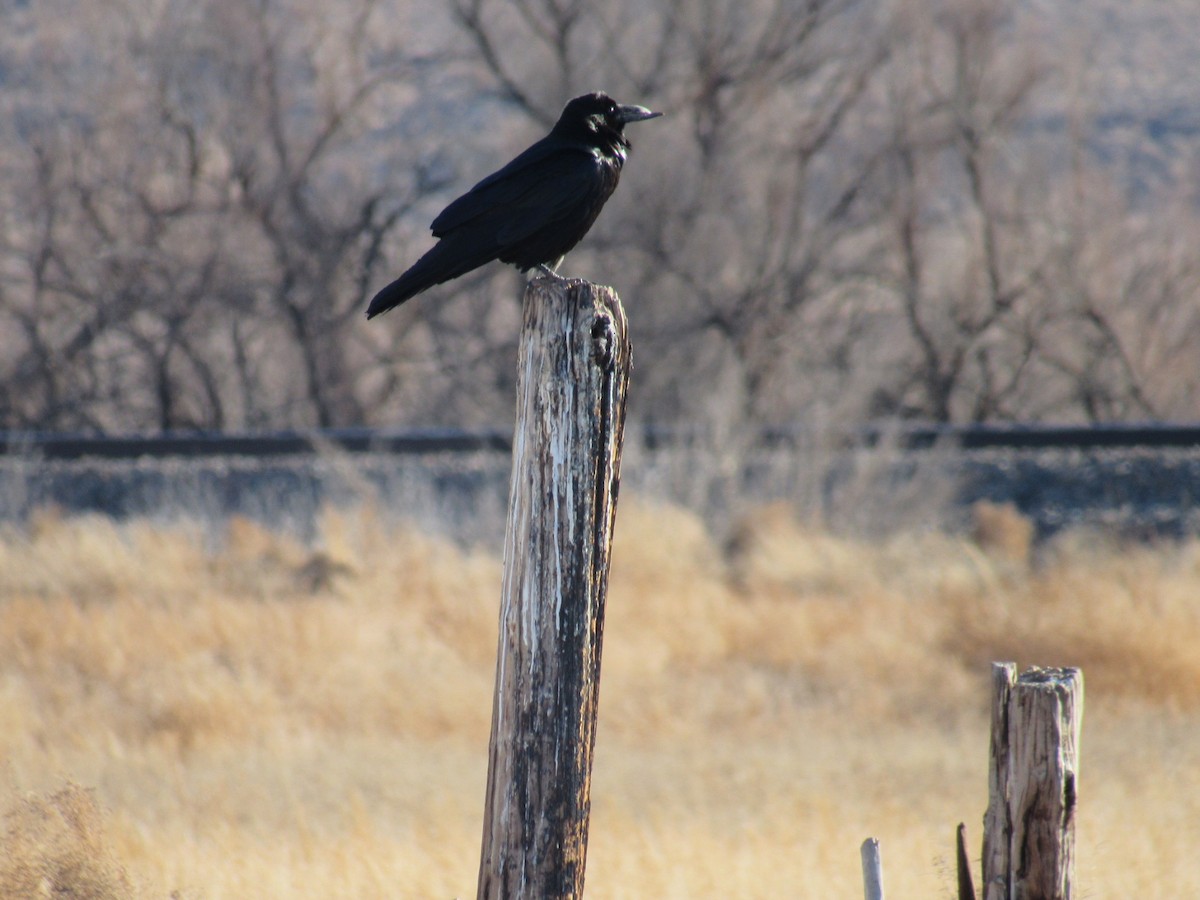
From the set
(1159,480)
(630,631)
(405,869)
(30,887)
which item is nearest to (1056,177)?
(1159,480)

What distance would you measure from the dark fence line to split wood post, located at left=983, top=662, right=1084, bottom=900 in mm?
10371

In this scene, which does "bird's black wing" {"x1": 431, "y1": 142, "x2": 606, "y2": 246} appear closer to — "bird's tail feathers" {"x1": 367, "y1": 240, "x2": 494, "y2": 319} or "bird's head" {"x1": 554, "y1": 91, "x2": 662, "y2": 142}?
"bird's tail feathers" {"x1": 367, "y1": 240, "x2": 494, "y2": 319}

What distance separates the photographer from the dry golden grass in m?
6.21

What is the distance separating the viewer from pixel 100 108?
1955 centimetres

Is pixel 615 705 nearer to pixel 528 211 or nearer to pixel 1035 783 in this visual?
pixel 528 211

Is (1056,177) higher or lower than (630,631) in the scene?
higher

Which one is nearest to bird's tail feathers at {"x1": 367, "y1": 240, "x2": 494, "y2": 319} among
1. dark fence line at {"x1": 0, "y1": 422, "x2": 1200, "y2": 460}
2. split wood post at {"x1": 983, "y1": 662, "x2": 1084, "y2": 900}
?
split wood post at {"x1": 983, "y1": 662, "x2": 1084, "y2": 900}

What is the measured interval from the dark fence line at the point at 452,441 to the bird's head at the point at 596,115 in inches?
349

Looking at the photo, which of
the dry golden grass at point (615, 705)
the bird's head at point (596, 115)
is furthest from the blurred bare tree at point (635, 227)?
the bird's head at point (596, 115)

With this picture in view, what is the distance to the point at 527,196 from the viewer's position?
13.5 ft

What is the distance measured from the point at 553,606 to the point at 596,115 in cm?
214

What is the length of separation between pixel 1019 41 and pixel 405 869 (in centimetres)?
1771

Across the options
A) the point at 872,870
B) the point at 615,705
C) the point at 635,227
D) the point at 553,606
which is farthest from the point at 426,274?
the point at 635,227

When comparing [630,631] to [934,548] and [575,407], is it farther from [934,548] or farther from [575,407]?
[575,407]
